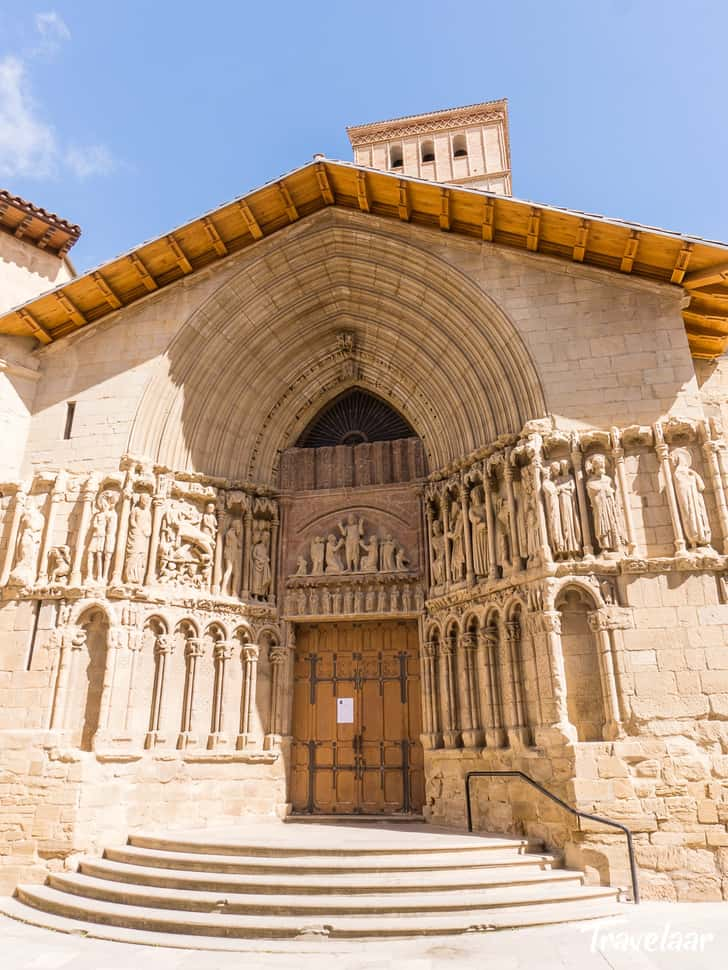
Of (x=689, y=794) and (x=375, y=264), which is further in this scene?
(x=375, y=264)

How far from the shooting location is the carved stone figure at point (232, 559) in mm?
10297

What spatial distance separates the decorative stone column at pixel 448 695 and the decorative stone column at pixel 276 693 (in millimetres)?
2475

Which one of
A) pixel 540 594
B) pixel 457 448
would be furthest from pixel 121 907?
pixel 457 448

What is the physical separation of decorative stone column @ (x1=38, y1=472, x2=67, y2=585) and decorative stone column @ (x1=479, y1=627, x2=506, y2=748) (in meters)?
5.96

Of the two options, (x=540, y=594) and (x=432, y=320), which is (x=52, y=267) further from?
(x=540, y=594)

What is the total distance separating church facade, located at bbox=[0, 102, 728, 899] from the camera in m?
7.68

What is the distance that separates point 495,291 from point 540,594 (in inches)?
174

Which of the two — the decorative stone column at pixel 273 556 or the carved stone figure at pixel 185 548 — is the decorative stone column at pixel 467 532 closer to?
the decorative stone column at pixel 273 556

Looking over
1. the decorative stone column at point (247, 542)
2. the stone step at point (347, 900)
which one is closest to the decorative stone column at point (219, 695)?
the decorative stone column at point (247, 542)

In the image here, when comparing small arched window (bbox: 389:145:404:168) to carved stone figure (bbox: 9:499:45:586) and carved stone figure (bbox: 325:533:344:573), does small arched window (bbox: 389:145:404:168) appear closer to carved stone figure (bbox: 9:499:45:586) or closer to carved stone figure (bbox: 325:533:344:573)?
carved stone figure (bbox: 325:533:344:573)

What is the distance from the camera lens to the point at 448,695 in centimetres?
939

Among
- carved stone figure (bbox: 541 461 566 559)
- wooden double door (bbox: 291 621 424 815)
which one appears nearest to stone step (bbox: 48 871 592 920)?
carved stone figure (bbox: 541 461 566 559)

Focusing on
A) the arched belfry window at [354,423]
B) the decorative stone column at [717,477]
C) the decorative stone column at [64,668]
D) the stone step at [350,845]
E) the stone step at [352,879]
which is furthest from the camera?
the arched belfry window at [354,423]

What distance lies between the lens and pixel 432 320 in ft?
34.9
